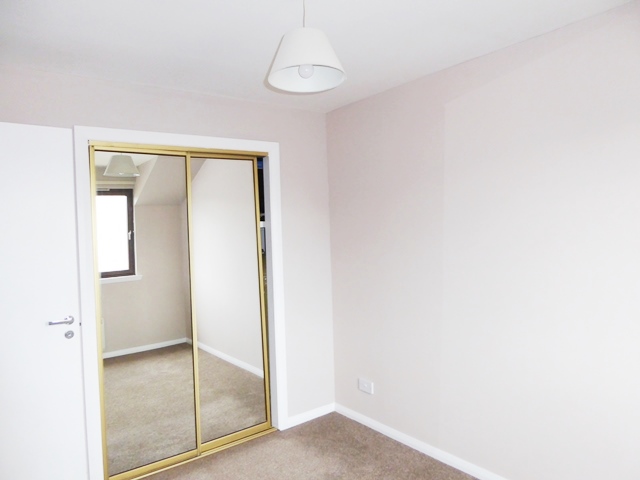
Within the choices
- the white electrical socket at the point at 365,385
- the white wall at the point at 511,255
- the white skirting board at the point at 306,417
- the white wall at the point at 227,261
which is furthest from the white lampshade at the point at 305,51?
the white skirting board at the point at 306,417

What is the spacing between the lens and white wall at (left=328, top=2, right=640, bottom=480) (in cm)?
206

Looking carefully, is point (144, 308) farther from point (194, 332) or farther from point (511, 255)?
point (511, 255)

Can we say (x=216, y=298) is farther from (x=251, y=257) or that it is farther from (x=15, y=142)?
(x=15, y=142)

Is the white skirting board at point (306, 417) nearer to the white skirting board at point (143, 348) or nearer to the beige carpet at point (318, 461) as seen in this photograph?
the beige carpet at point (318, 461)

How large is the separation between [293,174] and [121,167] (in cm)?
126

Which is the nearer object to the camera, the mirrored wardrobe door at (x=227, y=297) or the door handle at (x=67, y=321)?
the door handle at (x=67, y=321)

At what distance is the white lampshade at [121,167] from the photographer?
2.74 metres

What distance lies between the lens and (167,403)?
3043 mm

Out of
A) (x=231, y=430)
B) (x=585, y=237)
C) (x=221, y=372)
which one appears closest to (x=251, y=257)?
(x=221, y=372)

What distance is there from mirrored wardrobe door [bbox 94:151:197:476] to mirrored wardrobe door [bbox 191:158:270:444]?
102mm

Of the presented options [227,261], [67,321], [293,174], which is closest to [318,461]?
[227,261]

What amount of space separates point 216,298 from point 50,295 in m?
1.07

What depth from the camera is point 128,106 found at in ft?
9.07

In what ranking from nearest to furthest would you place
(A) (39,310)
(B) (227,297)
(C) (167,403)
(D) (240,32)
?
(D) (240,32)
(A) (39,310)
(C) (167,403)
(B) (227,297)
